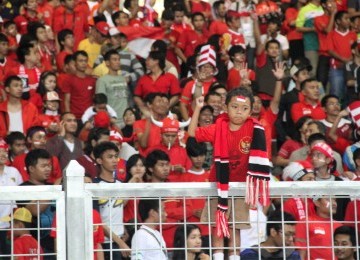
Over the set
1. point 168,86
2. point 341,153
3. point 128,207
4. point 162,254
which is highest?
point 168,86

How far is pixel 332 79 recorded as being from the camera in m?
19.4

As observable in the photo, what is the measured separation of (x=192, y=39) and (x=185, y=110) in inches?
118

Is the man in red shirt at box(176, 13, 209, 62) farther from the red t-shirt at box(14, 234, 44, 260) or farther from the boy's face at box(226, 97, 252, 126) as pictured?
the boy's face at box(226, 97, 252, 126)

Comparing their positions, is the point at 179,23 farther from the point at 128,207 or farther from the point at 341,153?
the point at 128,207

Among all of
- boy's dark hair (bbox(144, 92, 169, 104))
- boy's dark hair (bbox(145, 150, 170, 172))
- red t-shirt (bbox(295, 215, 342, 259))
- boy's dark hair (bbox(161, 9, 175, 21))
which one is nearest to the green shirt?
boy's dark hair (bbox(161, 9, 175, 21))

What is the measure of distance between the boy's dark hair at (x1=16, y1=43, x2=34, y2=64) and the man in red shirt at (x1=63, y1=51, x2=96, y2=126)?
664mm

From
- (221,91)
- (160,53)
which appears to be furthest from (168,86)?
(221,91)

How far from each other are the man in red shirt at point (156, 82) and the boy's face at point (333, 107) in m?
1.95

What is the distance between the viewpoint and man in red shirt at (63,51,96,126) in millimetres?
17797

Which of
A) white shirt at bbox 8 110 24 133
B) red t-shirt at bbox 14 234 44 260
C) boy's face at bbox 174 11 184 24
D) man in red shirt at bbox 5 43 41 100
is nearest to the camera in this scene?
red t-shirt at bbox 14 234 44 260

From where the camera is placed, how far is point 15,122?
16.4 m

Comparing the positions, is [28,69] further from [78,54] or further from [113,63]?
[113,63]

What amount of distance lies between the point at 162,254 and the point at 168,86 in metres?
8.79

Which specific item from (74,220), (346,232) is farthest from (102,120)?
(74,220)
